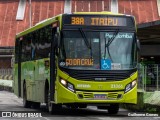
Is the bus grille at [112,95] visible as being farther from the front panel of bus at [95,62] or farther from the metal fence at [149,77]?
the metal fence at [149,77]

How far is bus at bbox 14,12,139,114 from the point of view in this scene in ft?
57.4

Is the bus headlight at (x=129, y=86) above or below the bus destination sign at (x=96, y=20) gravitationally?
below

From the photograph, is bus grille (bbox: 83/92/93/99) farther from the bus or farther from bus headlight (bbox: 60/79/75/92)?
bus headlight (bbox: 60/79/75/92)

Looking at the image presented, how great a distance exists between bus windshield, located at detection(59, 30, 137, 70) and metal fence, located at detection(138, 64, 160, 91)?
443 centimetres

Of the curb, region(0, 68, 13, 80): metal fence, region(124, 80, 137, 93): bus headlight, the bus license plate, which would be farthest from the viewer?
region(0, 68, 13, 80): metal fence

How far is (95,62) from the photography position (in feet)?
57.9

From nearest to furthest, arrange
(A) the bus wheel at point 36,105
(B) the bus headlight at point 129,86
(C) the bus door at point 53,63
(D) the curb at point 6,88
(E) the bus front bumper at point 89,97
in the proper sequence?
(E) the bus front bumper at point 89,97 → (B) the bus headlight at point 129,86 → (C) the bus door at point 53,63 → (A) the bus wheel at point 36,105 → (D) the curb at point 6,88

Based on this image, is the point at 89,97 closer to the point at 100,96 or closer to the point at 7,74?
the point at 100,96

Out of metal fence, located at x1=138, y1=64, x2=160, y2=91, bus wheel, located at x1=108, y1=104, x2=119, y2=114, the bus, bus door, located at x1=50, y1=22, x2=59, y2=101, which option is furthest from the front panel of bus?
metal fence, located at x1=138, y1=64, x2=160, y2=91

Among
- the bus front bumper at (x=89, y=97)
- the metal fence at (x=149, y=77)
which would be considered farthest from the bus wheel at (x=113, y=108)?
the metal fence at (x=149, y=77)

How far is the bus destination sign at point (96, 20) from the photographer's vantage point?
18.0m

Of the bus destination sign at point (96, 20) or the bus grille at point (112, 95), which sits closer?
the bus grille at point (112, 95)

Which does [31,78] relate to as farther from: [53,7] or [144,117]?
[53,7]

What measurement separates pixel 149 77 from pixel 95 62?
17.4 ft
